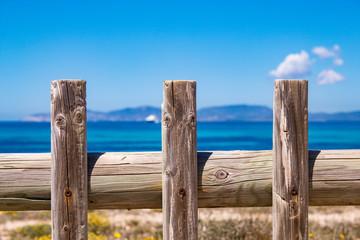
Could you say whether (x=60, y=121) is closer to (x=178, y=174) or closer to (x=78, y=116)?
(x=78, y=116)

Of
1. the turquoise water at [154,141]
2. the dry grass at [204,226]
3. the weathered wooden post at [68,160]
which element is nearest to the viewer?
the weathered wooden post at [68,160]

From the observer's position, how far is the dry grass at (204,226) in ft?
21.4

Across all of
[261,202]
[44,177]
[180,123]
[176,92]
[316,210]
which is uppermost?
[176,92]

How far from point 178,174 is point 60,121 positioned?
735 mm

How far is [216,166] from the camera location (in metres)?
2.15

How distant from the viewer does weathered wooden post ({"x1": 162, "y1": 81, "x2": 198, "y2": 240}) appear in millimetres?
1998

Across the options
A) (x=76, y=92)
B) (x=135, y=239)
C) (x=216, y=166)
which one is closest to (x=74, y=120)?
(x=76, y=92)

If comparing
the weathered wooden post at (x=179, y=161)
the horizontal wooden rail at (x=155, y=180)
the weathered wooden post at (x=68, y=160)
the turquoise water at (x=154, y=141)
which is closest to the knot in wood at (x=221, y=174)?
the horizontal wooden rail at (x=155, y=180)

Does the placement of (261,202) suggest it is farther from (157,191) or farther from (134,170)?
(134,170)

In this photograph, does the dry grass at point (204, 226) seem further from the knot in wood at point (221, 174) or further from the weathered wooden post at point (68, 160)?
the knot in wood at point (221, 174)

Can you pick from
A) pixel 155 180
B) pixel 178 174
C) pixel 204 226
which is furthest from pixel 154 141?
pixel 178 174

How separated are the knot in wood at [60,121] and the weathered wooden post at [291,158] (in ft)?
4.01

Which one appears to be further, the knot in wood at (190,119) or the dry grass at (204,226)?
the dry grass at (204,226)

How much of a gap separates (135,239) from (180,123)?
5.10 meters
